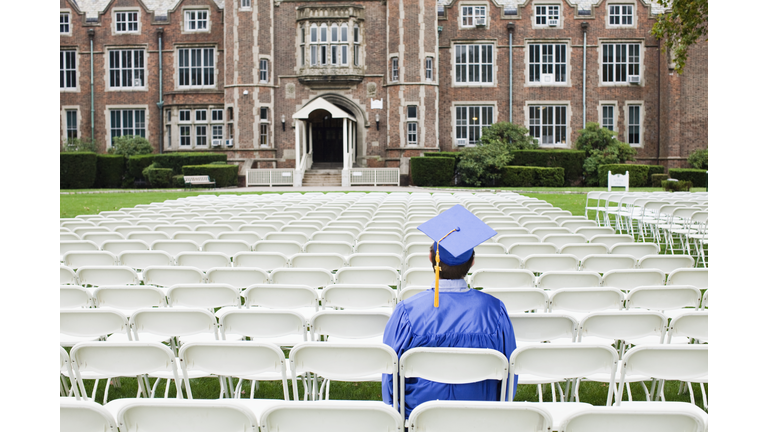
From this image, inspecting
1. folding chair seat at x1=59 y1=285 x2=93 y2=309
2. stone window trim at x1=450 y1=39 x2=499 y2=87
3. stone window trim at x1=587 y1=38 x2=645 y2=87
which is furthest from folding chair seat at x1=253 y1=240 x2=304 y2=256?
stone window trim at x1=587 y1=38 x2=645 y2=87

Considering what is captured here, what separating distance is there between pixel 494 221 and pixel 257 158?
2609 cm

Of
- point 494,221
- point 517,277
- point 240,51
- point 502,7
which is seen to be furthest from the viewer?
point 502,7

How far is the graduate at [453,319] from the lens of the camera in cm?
300

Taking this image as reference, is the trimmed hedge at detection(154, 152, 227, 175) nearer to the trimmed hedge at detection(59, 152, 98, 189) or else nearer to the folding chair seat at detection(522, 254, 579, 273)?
the trimmed hedge at detection(59, 152, 98, 189)

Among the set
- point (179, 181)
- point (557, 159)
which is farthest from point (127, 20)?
point (557, 159)

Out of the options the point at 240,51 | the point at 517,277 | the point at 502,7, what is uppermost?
the point at 502,7

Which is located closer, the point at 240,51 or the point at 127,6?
the point at 240,51

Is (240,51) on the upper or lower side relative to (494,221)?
upper

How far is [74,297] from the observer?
475cm

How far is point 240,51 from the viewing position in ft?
108

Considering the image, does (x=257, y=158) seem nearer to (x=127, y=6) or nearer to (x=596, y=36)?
(x=127, y=6)

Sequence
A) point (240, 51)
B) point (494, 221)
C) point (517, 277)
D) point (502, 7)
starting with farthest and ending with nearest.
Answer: point (502, 7) < point (240, 51) < point (494, 221) < point (517, 277)

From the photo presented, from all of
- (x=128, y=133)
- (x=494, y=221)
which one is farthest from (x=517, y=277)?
(x=128, y=133)

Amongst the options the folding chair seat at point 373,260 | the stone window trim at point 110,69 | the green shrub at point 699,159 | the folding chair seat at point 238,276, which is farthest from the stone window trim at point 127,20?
the folding chair seat at point 238,276
